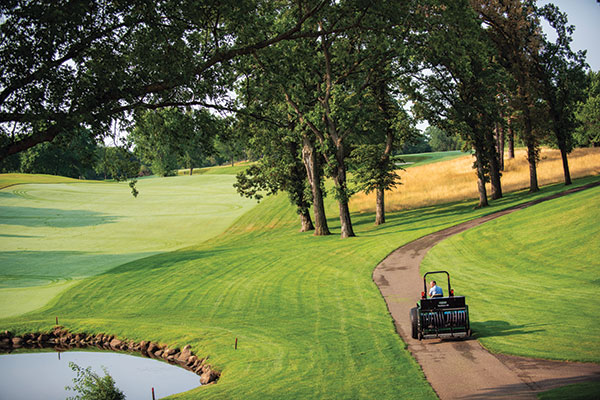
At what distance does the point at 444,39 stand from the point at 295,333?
65.2ft

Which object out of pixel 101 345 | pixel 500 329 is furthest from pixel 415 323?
pixel 101 345

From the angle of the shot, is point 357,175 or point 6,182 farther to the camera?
point 6,182

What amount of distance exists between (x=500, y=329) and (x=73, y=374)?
666 inches

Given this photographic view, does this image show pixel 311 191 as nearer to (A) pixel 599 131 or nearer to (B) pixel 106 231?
(B) pixel 106 231

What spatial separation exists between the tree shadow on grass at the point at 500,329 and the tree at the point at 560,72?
40.2 metres


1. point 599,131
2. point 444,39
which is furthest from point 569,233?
point 599,131

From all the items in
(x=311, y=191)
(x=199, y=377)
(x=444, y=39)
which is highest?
(x=444, y=39)

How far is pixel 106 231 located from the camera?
59.3 metres

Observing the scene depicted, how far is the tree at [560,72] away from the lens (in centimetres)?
5134

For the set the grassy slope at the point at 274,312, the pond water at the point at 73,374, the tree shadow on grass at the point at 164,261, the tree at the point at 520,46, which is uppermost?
the tree at the point at 520,46

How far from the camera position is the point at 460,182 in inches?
2768

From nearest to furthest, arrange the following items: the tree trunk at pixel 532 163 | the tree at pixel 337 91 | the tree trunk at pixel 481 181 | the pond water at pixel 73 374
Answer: the pond water at pixel 73 374, the tree at pixel 337 91, the tree trunk at pixel 481 181, the tree trunk at pixel 532 163

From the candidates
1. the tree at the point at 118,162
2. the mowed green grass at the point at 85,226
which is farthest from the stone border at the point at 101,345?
the tree at the point at 118,162

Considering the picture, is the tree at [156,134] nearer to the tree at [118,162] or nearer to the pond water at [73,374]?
the tree at [118,162]
